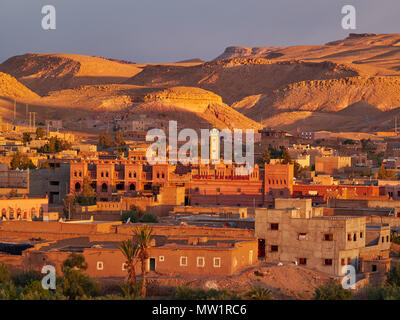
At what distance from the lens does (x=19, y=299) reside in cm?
2839

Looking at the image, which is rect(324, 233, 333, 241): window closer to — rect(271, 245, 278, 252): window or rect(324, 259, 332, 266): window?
rect(324, 259, 332, 266): window

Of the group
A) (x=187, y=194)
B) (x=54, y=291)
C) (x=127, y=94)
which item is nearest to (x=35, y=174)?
(x=187, y=194)

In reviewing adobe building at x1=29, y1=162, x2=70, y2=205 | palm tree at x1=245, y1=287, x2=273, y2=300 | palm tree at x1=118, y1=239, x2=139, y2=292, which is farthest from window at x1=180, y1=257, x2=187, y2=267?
adobe building at x1=29, y1=162, x2=70, y2=205

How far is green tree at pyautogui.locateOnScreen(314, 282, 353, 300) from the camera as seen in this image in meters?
29.8

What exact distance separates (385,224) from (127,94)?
12254cm

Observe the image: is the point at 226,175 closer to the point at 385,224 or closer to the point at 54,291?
the point at 385,224

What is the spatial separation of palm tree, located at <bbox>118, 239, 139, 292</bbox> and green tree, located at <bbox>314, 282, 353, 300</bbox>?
16.8ft

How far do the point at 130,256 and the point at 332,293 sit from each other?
5872mm

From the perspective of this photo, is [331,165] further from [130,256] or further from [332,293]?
[332,293]

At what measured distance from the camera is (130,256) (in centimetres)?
3162

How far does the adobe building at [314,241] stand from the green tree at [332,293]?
3.91 metres

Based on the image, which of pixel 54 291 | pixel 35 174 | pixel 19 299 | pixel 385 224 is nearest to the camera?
pixel 19 299

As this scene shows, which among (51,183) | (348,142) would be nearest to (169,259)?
(51,183)

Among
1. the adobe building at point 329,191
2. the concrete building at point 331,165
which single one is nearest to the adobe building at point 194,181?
the adobe building at point 329,191
